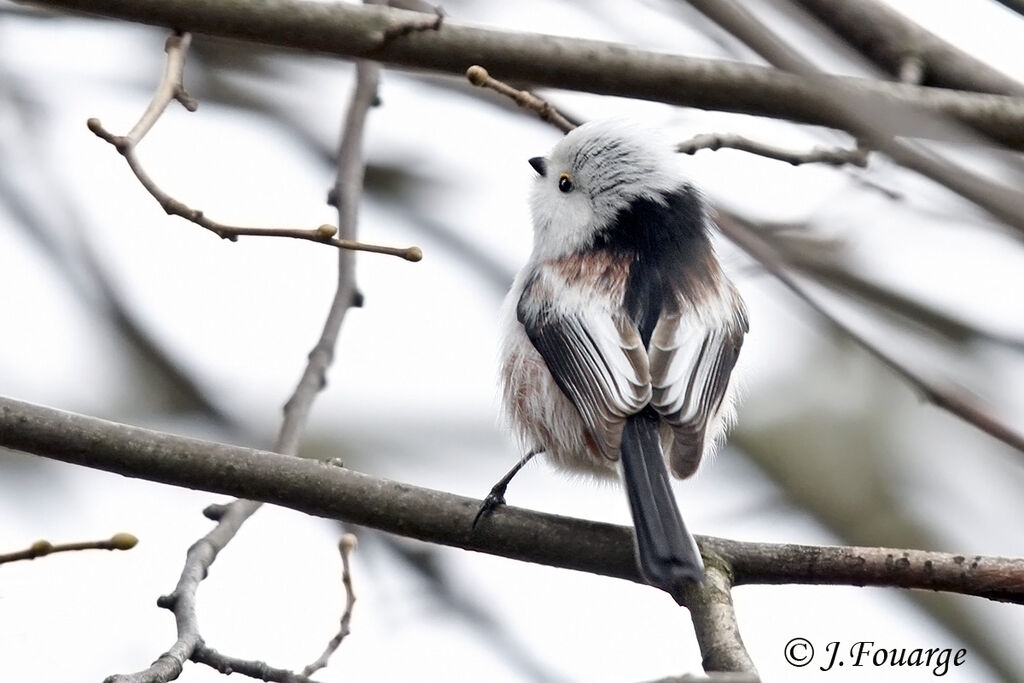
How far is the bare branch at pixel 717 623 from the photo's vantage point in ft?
7.80

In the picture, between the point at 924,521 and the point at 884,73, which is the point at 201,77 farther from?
the point at 924,521

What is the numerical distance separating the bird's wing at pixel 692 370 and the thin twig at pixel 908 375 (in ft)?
1.12

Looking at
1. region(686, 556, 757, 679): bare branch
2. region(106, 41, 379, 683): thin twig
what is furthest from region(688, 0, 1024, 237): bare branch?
region(106, 41, 379, 683): thin twig

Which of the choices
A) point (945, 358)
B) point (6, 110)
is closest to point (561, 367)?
point (945, 358)

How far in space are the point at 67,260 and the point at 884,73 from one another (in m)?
3.82

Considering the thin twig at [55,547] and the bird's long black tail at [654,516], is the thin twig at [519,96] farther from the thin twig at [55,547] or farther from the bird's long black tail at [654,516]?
the thin twig at [55,547]

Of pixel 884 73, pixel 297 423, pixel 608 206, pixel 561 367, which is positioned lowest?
pixel 297 423

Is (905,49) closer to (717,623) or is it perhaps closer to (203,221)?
(717,623)

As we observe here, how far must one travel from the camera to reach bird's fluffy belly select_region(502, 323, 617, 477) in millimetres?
3502

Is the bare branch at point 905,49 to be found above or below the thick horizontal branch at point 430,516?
above

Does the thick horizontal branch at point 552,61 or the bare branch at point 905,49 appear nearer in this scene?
the thick horizontal branch at point 552,61

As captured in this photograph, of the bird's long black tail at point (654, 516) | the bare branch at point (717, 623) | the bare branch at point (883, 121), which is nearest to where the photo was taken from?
the bare branch at point (883, 121)

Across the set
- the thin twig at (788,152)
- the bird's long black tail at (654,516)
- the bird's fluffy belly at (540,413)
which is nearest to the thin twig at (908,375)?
the thin twig at (788,152)

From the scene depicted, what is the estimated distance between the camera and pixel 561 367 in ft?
11.3
